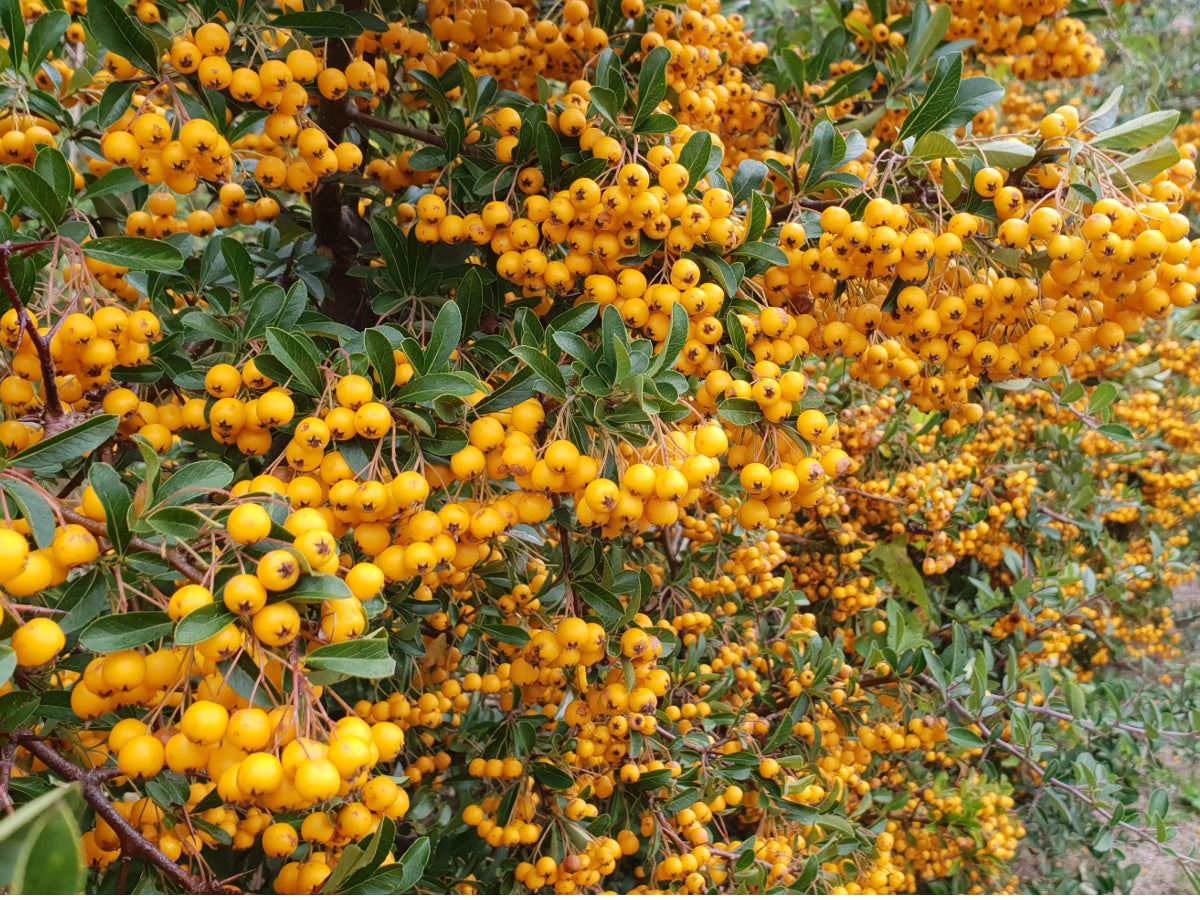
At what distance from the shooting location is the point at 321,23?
6.19 ft

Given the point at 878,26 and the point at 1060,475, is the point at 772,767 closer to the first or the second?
the point at 878,26

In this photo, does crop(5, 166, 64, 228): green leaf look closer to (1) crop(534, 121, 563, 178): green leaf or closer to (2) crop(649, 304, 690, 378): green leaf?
(1) crop(534, 121, 563, 178): green leaf

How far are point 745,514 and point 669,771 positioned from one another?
1150mm

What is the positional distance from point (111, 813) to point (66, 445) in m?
0.64

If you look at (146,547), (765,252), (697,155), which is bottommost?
(146,547)

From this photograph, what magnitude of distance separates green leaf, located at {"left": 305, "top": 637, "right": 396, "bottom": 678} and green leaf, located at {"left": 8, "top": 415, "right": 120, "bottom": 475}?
0.61 m

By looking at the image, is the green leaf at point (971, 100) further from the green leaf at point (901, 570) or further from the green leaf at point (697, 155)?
the green leaf at point (901, 570)

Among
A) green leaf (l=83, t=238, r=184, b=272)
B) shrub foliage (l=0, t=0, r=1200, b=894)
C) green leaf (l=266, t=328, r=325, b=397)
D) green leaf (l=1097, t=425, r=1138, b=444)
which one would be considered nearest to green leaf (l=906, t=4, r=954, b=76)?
shrub foliage (l=0, t=0, r=1200, b=894)

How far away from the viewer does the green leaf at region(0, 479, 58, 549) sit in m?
1.19

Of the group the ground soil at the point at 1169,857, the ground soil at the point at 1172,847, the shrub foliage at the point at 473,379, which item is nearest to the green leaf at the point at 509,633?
the shrub foliage at the point at 473,379

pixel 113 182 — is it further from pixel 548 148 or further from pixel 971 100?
pixel 971 100

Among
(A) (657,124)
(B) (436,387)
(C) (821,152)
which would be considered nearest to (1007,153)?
(C) (821,152)

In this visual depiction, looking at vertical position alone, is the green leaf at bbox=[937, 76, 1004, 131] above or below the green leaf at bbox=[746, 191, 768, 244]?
above

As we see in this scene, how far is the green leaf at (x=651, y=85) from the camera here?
6.38 ft
